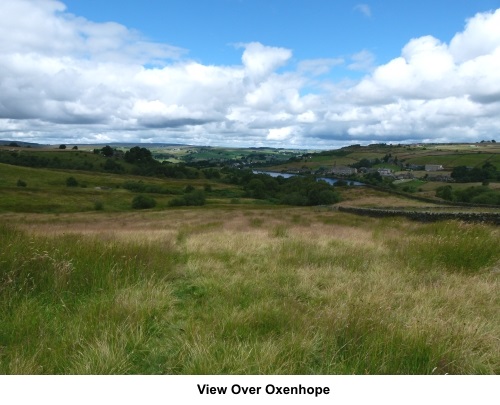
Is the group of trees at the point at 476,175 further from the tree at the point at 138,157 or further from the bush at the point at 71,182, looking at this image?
the tree at the point at 138,157

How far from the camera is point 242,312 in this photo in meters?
4.35

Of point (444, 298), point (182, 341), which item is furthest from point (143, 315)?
point (444, 298)

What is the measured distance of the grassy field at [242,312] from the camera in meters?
3.41

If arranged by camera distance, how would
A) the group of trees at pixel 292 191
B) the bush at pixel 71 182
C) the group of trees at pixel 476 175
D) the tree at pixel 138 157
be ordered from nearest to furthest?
the group of trees at pixel 292 191 → the bush at pixel 71 182 → the group of trees at pixel 476 175 → the tree at pixel 138 157

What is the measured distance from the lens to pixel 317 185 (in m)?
110

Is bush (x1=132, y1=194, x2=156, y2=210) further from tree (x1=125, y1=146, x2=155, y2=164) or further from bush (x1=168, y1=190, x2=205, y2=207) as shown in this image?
tree (x1=125, y1=146, x2=155, y2=164)

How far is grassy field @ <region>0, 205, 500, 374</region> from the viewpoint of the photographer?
134 inches

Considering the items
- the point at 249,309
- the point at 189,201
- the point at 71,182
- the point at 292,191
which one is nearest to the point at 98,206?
the point at 189,201

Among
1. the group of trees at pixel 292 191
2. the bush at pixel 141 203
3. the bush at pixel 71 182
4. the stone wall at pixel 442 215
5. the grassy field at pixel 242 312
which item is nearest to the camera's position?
the grassy field at pixel 242 312

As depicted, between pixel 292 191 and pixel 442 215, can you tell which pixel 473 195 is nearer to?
pixel 292 191

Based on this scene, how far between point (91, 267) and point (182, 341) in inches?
118

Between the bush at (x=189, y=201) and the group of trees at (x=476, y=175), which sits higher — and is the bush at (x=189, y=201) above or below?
below

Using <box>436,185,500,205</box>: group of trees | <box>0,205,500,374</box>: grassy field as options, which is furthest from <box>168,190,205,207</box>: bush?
<box>0,205,500,374</box>: grassy field

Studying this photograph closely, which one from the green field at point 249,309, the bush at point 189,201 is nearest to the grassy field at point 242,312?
the green field at point 249,309
